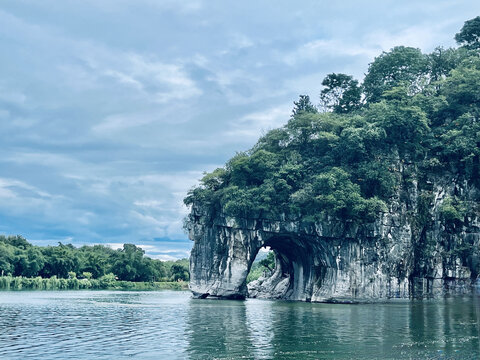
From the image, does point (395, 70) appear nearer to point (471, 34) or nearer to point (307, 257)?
point (471, 34)

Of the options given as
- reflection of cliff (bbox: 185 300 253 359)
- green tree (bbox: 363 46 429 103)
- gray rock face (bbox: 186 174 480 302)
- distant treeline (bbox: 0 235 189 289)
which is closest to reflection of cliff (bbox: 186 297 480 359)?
reflection of cliff (bbox: 185 300 253 359)

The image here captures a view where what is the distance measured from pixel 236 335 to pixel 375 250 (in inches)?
1027

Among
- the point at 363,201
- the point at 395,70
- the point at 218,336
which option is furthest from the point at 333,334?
the point at 395,70

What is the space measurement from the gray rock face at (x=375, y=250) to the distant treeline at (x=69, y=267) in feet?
119

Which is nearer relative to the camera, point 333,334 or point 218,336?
point 218,336

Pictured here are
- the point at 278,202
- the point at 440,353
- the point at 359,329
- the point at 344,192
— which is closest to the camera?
the point at 440,353

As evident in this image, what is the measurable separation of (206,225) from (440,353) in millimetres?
35319

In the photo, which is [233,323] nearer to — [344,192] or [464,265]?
[344,192]

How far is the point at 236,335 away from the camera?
21.6m

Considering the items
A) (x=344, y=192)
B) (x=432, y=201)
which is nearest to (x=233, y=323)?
(x=344, y=192)

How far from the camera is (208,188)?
2014 inches

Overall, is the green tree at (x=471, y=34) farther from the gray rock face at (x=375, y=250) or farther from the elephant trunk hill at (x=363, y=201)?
the gray rock face at (x=375, y=250)

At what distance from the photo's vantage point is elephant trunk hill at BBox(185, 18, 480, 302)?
44531 mm

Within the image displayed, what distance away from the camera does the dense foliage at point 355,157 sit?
4431cm
